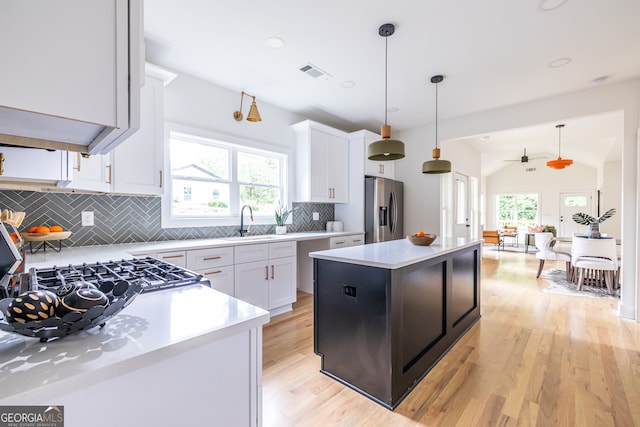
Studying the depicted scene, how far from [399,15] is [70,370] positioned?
8.86 ft

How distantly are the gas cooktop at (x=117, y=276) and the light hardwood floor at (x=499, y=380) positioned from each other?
103 cm

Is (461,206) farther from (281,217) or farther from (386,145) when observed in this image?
(386,145)

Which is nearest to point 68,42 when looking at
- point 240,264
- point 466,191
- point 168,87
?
point 240,264

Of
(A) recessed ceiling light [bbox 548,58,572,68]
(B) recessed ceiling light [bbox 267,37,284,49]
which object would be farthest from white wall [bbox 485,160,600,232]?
(B) recessed ceiling light [bbox 267,37,284,49]

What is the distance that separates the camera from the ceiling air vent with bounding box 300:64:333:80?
298 cm

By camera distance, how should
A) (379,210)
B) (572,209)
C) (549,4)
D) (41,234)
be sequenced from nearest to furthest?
1. (41,234)
2. (549,4)
3. (379,210)
4. (572,209)

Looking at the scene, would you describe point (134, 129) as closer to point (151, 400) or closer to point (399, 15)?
point (151, 400)

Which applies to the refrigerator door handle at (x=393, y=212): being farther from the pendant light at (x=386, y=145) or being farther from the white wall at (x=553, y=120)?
the pendant light at (x=386, y=145)

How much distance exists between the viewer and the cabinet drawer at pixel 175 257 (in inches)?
93.3

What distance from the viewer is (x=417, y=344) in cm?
203

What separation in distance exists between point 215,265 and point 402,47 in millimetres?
2679

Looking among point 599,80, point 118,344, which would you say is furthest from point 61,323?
point 599,80

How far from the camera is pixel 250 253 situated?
9.76ft

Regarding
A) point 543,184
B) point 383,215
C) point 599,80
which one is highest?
point 599,80
